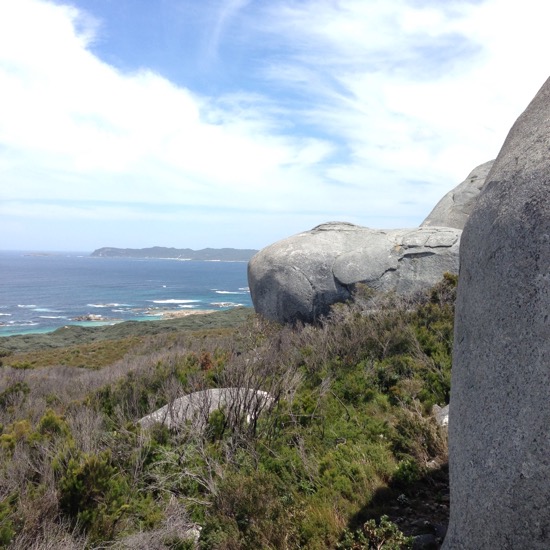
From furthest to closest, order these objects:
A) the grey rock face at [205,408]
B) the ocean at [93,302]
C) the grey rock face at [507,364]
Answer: the ocean at [93,302] → the grey rock face at [205,408] → the grey rock face at [507,364]

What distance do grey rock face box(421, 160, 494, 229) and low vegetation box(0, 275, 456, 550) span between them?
8564 mm

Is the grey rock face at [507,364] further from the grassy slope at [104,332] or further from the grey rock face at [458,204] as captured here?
the grassy slope at [104,332]

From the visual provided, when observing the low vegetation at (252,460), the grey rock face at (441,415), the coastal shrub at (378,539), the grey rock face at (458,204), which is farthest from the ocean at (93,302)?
the coastal shrub at (378,539)

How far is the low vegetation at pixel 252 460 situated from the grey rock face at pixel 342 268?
3.64 meters

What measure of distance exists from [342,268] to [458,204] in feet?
21.7

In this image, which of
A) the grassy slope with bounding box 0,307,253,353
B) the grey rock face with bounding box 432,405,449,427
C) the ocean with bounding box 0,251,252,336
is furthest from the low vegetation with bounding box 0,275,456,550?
the ocean with bounding box 0,251,252,336

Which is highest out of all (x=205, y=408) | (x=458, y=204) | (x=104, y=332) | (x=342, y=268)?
(x=458, y=204)

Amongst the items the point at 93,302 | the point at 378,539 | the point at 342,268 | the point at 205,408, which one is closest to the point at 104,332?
the point at 342,268

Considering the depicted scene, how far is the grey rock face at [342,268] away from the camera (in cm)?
1383

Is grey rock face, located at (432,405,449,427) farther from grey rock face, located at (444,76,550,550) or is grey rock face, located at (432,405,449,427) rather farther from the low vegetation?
grey rock face, located at (444,76,550,550)

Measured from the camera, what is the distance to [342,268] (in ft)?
46.2

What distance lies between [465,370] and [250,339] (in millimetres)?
10708

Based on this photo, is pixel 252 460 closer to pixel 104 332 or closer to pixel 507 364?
pixel 507 364

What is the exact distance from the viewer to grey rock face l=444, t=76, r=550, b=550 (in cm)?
287
